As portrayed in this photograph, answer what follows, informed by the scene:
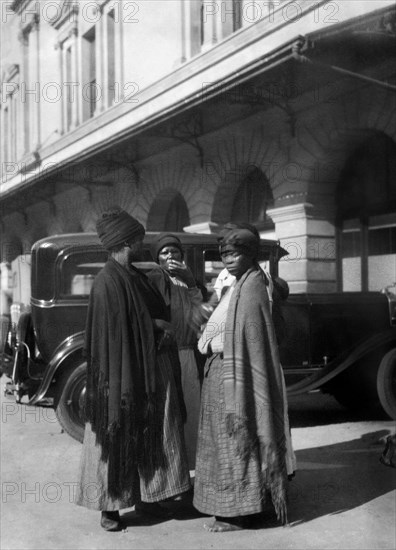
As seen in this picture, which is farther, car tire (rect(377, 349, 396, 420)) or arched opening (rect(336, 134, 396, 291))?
arched opening (rect(336, 134, 396, 291))

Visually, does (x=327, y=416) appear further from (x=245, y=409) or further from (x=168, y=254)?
(x=245, y=409)

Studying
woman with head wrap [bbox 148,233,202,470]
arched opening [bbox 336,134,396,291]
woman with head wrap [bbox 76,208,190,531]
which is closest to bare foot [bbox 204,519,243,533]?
woman with head wrap [bbox 76,208,190,531]

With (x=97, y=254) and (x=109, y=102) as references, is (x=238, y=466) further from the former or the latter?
(x=109, y=102)

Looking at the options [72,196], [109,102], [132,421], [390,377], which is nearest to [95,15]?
[109,102]

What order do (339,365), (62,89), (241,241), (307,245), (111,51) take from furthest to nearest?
(62,89) → (111,51) → (307,245) → (339,365) → (241,241)

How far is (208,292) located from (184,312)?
6.10 feet

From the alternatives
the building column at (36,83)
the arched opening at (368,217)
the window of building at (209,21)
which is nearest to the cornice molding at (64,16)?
the building column at (36,83)

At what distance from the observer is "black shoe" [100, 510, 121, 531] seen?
3.71 meters

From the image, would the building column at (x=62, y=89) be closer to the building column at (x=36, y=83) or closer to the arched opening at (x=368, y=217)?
the building column at (x=36, y=83)

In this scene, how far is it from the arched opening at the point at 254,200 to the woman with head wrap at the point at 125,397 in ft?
29.3

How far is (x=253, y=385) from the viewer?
3564 mm

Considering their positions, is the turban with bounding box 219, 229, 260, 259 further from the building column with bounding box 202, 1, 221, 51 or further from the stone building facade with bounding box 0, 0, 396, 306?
the building column with bounding box 202, 1, 221, 51

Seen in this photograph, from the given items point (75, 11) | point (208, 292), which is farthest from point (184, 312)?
point (75, 11)

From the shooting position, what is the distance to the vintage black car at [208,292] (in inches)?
239
